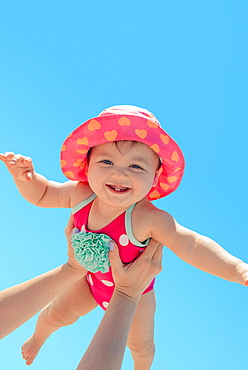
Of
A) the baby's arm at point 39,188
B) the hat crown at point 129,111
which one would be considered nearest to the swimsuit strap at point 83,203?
the baby's arm at point 39,188

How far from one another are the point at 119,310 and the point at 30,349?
1929mm

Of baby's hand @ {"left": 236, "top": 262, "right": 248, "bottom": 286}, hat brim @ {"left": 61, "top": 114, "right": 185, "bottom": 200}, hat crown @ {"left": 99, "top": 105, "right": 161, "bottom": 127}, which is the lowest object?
baby's hand @ {"left": 236, "top": 262, "right": 248, "bottom": 286}

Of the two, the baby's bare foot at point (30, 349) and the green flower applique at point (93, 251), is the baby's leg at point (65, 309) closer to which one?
the baby's bare foot at point (30, 349)

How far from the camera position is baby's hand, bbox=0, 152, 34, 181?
286cm

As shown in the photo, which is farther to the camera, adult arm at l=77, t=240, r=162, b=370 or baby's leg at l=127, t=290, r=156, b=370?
baby's leg at l=127, t=290, r=156, b=370

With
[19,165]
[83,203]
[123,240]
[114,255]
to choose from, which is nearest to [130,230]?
[123,240]

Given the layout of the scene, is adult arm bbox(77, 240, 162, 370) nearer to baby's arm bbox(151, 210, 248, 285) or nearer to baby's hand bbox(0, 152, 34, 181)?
baby's arm bbox(151, 210, 248, 285)

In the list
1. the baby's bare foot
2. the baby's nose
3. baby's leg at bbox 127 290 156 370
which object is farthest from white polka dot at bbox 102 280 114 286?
the baby's bare foot

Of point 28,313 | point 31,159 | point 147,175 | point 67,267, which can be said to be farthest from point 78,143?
point 28,313

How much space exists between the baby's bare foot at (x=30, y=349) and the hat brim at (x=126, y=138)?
1.81 m

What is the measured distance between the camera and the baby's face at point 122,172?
2701mm

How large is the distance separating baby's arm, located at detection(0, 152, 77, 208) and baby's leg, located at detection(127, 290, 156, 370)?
3.40 feet

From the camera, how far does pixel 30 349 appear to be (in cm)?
385

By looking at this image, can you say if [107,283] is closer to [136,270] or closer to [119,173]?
→ [136,270]
